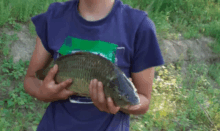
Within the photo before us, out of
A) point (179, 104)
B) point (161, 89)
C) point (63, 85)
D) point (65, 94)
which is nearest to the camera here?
point (63, 85)

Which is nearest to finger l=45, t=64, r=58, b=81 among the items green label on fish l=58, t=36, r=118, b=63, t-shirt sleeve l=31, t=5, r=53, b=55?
green label on fish l=58, t=36, r=118, b=63

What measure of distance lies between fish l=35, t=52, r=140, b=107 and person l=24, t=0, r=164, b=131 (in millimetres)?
137

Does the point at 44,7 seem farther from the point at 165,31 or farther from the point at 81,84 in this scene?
the point at 81,84

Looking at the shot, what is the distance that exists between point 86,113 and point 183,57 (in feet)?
13.7

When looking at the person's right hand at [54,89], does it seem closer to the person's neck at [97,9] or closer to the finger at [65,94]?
the finger at [65,94]

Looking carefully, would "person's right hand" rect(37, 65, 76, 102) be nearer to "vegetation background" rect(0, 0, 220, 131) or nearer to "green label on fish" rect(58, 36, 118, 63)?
"green label on fish" rect(58, 36, 118, 63)

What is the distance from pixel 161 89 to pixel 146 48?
10.2ft

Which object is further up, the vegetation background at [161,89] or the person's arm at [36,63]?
the person's arm at [36,63]

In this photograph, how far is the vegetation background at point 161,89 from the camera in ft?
10.4

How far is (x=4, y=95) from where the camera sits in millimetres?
3205

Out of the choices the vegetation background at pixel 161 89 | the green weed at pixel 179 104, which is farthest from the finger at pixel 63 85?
the green weed at pixel 179 104

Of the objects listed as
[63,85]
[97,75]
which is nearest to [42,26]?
[63,85]

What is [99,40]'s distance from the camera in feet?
4.80

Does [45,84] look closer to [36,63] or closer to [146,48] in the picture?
[36,63]
